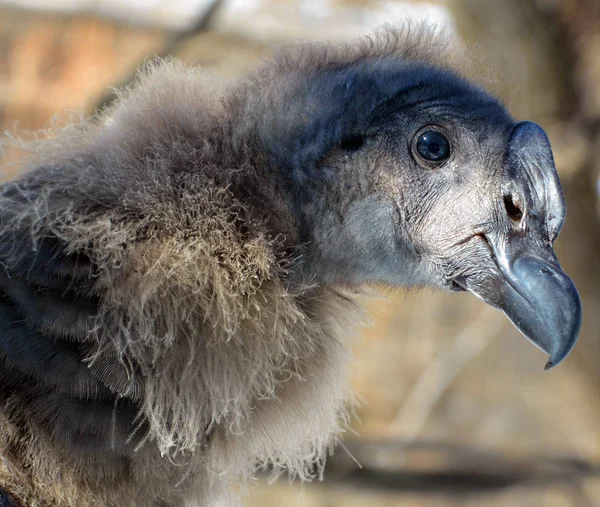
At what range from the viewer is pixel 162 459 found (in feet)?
4.75

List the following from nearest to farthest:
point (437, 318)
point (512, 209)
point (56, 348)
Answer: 1. point (56, 348)
2. point (512, 209)
3. point (437, 318)

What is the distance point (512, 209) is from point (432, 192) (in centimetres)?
15

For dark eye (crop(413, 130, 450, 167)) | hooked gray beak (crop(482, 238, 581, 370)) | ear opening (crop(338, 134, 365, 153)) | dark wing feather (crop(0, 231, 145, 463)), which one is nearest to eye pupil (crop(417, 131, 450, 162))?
dark eye (crop(413, 130, 450, 167))

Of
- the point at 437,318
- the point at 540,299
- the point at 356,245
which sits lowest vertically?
the point at 437,318

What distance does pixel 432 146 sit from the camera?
149 centimetres

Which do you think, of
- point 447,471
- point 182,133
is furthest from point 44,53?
point 182,133

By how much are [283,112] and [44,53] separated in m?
4.19

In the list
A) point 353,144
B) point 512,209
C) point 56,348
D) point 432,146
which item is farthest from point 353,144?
→ point 56,348

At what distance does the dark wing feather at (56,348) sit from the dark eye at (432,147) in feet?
2.14

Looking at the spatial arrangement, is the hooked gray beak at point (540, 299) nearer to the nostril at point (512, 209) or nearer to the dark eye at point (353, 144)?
the nostril at point (512, 209)

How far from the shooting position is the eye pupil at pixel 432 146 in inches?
58.7

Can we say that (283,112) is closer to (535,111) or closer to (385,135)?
(385,135)

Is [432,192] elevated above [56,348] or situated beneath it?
elevated above

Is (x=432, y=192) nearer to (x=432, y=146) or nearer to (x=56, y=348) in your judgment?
(x=432, y=146)
